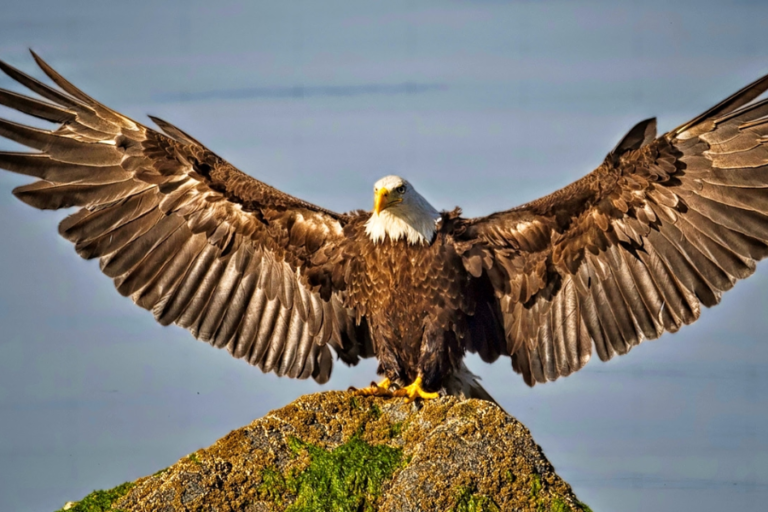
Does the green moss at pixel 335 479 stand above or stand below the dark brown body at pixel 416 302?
below

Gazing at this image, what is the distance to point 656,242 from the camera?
6.17 m

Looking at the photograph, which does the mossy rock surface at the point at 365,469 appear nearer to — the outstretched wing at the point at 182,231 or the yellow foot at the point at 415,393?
the yellow foot at the point at 415,393

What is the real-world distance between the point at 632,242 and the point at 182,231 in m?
3.52

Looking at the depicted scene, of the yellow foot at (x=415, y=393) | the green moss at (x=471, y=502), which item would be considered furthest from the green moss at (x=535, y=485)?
the yellow foot at (x=415, y=393)

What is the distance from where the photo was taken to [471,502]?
4383mm

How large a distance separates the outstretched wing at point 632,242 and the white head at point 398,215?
0.33 m

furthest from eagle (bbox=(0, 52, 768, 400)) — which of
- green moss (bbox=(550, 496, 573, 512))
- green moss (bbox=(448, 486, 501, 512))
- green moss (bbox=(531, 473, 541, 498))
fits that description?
green moss (bbox=(550, 496, 573, 512))

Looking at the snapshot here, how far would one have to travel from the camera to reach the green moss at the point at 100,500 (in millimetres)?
4734

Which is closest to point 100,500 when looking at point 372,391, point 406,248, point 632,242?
point 372,391

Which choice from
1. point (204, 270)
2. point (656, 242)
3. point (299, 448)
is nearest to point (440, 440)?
point (299, 448)

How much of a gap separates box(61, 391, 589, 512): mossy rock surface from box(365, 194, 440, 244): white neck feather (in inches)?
60.7

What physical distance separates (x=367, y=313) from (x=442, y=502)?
7.15 ft

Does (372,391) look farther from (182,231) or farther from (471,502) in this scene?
(182,231)

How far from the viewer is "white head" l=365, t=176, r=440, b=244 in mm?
6172
